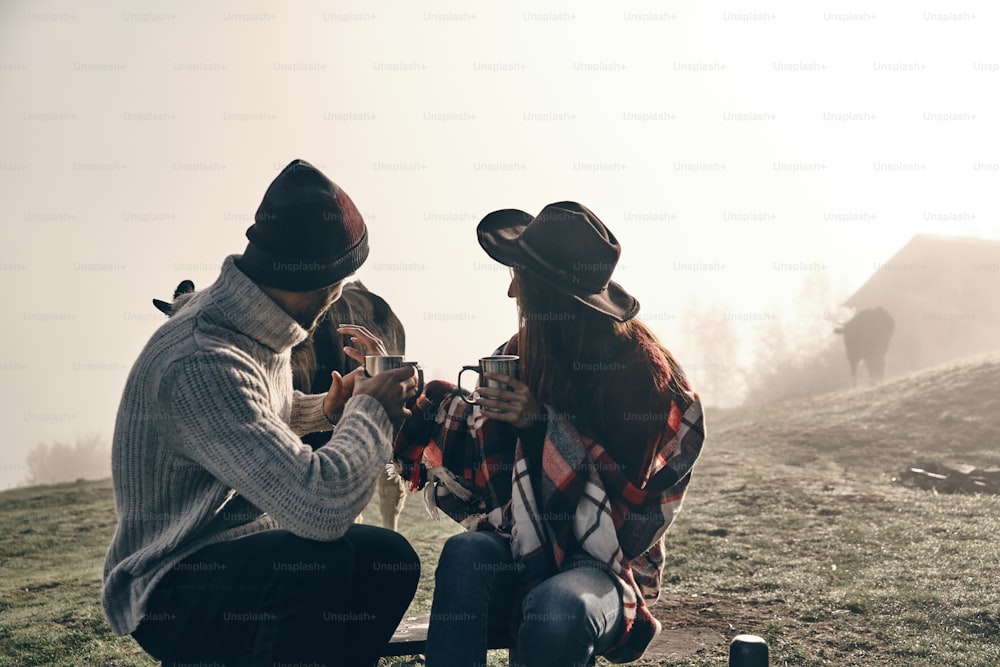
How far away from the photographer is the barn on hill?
29984mm

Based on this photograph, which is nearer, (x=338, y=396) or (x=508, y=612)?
(x=508, y=612)

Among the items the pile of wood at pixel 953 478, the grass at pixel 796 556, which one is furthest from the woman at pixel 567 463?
the pile of wood at pixel 953 478

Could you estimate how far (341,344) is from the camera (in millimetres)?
5582

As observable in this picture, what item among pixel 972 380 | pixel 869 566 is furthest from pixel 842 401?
pixel 869 566

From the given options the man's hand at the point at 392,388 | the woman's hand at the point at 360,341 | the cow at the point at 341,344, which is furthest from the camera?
the cow at the point at 341,344

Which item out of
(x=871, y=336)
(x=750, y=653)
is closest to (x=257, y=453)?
(x=750, y=653)

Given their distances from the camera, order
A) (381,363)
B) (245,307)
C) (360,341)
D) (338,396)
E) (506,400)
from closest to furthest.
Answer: (245,307) → (381,363) → (506,400) → (338,396) → (360,341)

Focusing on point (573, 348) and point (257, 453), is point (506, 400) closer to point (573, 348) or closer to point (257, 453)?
point (573, 348)

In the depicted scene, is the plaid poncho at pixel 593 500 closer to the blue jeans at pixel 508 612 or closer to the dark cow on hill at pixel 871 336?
the blue jeans at pixel 508 612

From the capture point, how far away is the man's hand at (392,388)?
240cm

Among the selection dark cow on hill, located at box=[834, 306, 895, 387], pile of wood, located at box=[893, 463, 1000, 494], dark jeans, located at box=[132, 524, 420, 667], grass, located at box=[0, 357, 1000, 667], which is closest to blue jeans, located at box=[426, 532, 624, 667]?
dark jeans, located at box=[132, 524, 420, 667]

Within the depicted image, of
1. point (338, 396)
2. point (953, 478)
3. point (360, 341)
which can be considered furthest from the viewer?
point (953, 478)

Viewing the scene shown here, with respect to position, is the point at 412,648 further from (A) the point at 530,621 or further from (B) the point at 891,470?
(B) the point at 891,470

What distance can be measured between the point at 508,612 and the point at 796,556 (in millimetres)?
5565
